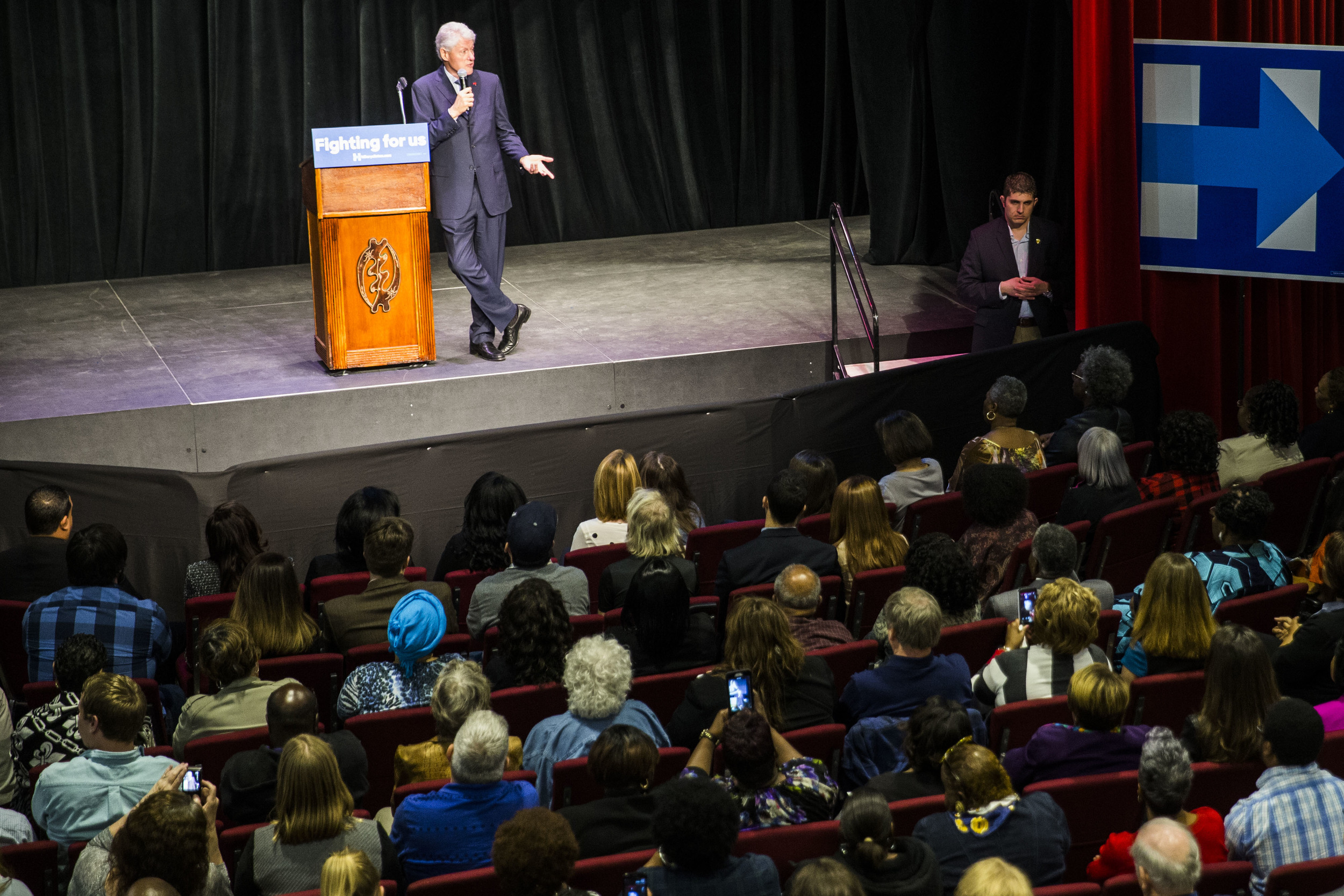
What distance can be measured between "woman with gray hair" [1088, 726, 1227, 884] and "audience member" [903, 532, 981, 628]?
1.21 m

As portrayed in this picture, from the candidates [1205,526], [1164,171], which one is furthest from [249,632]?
[1164,171]

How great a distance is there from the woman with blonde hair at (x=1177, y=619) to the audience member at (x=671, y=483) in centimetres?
195

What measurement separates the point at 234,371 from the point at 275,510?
2.09 m

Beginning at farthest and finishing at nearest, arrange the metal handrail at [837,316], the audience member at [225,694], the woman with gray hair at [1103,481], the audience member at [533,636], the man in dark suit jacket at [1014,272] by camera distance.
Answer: the metal handrail at [837,316], the man in dark suit jacket at [1014,272], the woman with gray hair at [1103,481], the audience member at [533,636], the audience member at [225,694]

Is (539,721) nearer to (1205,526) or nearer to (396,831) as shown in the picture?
(396,831)

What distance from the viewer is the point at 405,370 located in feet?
26.4

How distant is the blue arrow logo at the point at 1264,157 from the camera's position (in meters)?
7.23

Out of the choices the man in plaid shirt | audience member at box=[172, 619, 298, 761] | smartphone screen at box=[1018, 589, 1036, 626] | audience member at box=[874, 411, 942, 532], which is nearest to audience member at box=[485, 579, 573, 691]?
audience member at box=[172, 619, 298, 761]

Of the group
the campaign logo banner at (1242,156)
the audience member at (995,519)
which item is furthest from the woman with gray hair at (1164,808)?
the campaign logo banner at (1242,156)

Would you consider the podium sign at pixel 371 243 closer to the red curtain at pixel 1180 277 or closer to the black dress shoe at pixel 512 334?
the black dress shoe at pixel 512 334

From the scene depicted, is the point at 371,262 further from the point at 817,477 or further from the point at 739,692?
the point at 739,692

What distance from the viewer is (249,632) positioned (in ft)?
14.7

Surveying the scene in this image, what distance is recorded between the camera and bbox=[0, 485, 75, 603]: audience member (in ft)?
17.9

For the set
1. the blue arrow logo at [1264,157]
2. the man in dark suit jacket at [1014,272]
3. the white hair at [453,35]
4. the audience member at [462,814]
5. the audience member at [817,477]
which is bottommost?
the audience member at [462,814]
